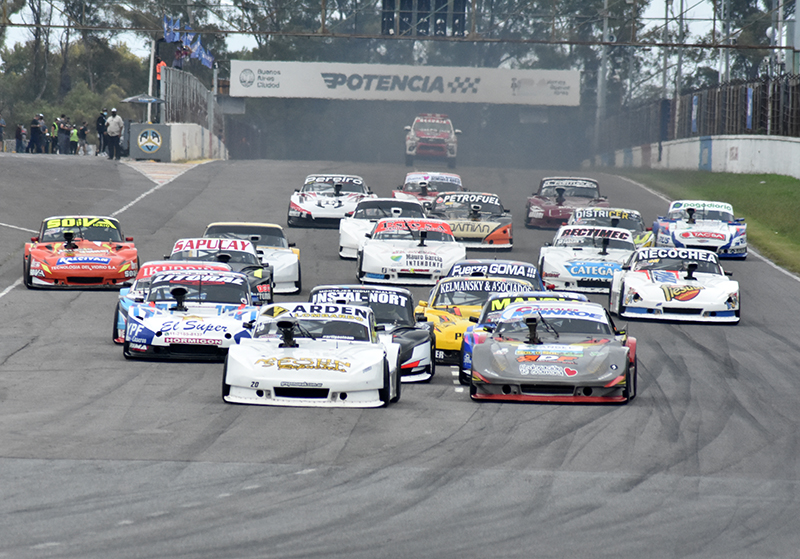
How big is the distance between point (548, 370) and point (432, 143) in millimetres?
43494

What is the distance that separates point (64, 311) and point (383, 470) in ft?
39.9

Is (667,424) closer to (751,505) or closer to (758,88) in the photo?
(751,505)

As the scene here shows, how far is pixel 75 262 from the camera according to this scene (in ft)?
74.0

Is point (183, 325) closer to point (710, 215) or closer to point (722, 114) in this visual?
point (710, 215)

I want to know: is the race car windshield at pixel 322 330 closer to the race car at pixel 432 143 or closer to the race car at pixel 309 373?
the race car at pixel 309 373

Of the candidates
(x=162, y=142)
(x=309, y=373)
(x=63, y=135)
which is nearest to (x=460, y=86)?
(x=63, y=135)

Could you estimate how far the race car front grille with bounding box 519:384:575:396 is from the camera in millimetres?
12969

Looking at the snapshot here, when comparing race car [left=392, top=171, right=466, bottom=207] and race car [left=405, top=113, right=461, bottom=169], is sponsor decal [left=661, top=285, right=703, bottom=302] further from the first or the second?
race car [left=405, top=113, right=461, bottom=169]

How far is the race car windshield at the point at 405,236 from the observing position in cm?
2509

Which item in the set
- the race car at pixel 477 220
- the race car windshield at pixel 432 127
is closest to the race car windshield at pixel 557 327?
the race car at pixel 477 220

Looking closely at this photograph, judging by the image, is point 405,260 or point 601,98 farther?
point 601,98

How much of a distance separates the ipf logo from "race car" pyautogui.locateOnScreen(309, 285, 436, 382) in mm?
33070

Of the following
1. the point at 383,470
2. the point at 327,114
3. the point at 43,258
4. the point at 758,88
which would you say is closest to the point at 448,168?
the point at 758,88

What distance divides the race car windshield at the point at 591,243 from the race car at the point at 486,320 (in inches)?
340
